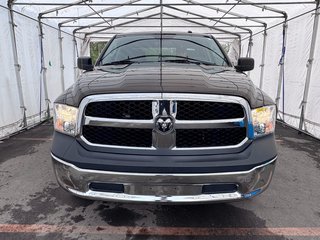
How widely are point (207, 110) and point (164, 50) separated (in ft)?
5.12

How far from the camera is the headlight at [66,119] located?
196cm

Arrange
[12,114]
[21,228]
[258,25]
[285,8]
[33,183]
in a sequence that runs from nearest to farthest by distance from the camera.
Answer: [21,228], [33,183], [12,114], [285,8], [258,25]

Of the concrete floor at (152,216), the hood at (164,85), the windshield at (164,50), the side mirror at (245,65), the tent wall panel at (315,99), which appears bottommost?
the concrete floor at (152,216)

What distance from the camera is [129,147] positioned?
6.20 feet

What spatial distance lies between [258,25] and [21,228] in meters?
9.40

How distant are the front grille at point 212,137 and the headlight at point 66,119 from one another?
80 cm

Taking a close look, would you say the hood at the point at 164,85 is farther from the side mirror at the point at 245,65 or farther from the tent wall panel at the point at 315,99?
the tent wall panel at the point at 315,99

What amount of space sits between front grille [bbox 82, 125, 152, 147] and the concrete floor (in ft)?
2.81

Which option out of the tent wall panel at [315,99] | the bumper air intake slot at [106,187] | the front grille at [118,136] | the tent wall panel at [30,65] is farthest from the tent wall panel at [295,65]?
the tent wall panel at [30,65]

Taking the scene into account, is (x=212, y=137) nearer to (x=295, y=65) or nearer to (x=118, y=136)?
(x=118, y=136)

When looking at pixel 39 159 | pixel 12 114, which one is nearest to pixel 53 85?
pixel 12 114

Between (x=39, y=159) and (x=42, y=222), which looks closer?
(x=42, y=222)

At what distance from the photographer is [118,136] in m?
1.92

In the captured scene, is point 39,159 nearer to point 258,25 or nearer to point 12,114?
point 12,114
